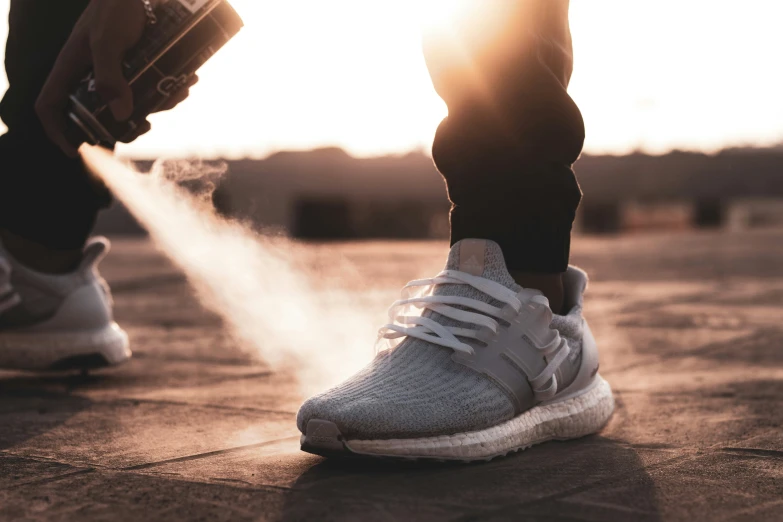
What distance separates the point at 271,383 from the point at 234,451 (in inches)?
35.1

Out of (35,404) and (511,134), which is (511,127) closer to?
(511,134)

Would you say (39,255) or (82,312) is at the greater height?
(39,255)

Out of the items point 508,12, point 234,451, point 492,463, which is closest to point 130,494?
point 234,451

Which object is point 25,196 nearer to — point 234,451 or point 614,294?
point 234,451

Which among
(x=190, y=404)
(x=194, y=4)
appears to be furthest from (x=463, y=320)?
(x=194, y=4)

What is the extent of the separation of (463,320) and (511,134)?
0.35 metres

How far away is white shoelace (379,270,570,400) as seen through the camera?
1682mm

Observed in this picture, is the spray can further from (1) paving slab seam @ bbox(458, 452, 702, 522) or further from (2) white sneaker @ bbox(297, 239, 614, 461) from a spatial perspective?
(1) paving slab seam @ bbox(458, 452, 702, 522)

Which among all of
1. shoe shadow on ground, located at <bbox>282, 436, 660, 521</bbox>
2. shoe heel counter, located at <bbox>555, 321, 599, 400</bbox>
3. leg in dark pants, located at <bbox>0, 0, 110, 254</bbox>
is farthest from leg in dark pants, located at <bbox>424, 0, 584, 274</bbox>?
leg in dark pants, located at <bbox>0, 0, 110, 254</bbox>

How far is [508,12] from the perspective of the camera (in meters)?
1.80

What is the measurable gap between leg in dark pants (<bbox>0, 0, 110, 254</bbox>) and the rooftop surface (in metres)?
0.41

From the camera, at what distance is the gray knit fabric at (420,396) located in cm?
152

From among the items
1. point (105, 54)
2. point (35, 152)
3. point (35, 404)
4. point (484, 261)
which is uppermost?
point (105, 54)

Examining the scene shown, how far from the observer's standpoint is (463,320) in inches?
66.2
